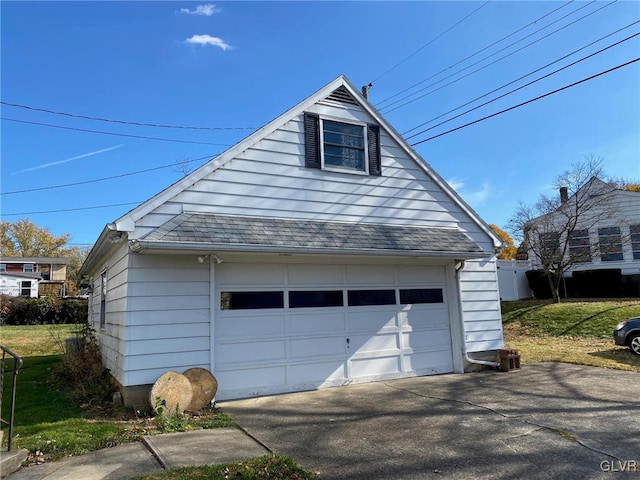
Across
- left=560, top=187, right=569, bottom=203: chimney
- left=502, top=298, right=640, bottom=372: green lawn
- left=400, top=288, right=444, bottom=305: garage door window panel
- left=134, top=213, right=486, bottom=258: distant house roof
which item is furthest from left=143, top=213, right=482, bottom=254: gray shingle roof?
left=560, top=187, right=569, bottom=203: chimney

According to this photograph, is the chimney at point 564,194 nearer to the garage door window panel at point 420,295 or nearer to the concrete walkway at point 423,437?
the garage door window panel at point 420,295

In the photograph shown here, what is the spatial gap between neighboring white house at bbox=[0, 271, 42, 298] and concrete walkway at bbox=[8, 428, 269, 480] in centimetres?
3818

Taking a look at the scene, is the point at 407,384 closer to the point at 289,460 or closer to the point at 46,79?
the point at 289,460

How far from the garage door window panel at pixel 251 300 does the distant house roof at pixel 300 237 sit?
3.68 ft

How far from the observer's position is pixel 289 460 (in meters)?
4.64

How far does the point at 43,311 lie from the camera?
27.3 meters

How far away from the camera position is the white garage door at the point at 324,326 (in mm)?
7930

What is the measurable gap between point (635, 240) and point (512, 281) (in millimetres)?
6572

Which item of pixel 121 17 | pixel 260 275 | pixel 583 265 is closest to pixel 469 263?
pixel 260 275

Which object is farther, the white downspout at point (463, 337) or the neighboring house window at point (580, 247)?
the neighboring house window at point (580, 247)

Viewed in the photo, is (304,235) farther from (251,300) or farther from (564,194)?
(564,194)

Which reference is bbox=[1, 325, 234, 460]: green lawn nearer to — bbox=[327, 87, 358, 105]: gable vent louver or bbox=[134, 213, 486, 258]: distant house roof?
bbox=[134, 213, 486, 258]: distant house roof

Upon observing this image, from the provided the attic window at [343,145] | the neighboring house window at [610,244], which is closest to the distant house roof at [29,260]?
the attic window at [343,145]

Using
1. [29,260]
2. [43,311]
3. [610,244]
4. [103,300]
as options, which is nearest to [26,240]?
[29,260]
